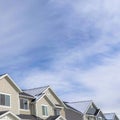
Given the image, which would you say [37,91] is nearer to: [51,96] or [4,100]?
[51,96]

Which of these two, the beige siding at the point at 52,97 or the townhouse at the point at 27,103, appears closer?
the townhouse at the point at 27,103

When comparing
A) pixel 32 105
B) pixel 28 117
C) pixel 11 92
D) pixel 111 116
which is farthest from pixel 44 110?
pixel 111 116

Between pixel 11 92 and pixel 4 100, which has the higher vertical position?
pixel 11 92

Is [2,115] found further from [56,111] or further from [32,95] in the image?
[56,111]

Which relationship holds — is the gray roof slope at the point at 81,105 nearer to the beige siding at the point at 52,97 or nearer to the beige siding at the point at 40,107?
the beige siding at the point at 52,97

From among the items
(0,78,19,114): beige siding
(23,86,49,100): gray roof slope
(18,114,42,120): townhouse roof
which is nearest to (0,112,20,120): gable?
(0,78,19,114): beige siding

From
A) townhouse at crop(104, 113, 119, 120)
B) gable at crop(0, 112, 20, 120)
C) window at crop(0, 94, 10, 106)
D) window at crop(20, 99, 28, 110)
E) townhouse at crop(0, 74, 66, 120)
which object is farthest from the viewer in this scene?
townhouse at crop(104, 113, 119, 120)

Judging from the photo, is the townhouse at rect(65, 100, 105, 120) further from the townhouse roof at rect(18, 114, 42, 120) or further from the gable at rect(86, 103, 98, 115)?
the townhouse roof at rect(18, 114, 42, 120)

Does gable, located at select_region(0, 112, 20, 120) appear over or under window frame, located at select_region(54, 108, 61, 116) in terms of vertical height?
under

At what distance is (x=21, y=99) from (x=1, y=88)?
14.9ft

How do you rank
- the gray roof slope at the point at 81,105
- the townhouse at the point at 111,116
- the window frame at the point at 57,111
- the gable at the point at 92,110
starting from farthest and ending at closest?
the townhouse at the point at 111,116
the gable at the point at 92,110
the gray roof slope at the point at 81,105
the window frame at the point at 57,111

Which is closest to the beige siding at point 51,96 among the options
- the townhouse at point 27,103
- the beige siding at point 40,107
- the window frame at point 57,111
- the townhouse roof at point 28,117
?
the townhouse at point 27,103

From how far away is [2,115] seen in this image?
36344mm

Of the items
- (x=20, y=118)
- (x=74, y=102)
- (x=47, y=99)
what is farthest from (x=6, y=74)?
(x=74, y=102)
